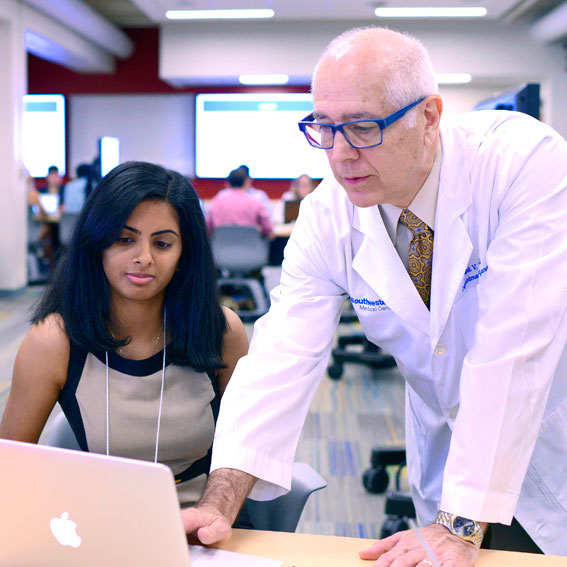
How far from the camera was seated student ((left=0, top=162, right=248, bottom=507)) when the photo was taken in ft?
4.69

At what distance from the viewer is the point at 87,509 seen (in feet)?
2.66

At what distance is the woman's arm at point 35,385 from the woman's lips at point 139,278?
0.58ft

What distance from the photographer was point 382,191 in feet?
3.81

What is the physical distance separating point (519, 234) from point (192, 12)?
6908 mm

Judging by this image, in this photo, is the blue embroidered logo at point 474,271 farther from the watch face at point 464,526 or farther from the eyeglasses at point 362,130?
the watch face at point 464,526

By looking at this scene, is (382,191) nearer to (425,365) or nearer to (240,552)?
(425,365)

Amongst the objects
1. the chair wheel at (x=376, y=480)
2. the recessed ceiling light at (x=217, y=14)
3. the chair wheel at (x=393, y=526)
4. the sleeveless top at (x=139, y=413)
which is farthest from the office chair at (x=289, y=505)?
the recessed ceiling light at (x=217, y=14)

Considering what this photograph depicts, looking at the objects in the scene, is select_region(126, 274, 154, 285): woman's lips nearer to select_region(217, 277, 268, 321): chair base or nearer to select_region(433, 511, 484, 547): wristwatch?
select_region(433, 511, 484, 547): wristwatch

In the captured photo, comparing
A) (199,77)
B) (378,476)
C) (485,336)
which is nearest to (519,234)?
(485,336)

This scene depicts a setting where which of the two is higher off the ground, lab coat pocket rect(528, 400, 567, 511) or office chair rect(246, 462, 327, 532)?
lab coat pocket rect(528, 400, 567, 511)


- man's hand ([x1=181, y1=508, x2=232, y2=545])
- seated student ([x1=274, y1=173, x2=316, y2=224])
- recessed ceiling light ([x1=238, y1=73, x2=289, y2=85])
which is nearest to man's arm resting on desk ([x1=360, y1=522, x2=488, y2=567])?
man's hand ([x1=181, y1=508, x2=232, y2=545])

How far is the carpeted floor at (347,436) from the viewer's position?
253 cm

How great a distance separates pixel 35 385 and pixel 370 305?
2.20ft

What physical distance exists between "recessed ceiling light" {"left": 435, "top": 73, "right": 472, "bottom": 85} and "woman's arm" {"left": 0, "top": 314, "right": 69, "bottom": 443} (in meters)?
7.61
